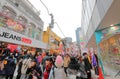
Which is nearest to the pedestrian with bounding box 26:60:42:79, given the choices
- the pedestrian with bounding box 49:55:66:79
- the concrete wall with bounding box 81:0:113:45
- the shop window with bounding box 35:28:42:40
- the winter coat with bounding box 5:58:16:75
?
the pedestrian with bounding box 49:55:66:79

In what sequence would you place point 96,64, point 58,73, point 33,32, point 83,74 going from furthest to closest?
1. point 33,32
2. point 96,64
3. point 83,74
4. point 58,73

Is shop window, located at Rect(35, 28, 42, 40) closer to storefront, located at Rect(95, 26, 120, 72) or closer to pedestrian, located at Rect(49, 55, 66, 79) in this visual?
storefront, located at Rect(95, 26, 120, 72)

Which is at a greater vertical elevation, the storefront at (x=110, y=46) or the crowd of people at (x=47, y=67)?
the storefront at (x=110, y=46)

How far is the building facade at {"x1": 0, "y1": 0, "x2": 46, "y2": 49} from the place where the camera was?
22.0ft

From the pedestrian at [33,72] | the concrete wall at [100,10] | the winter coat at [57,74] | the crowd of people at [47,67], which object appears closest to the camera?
the winter coat at [57,74]

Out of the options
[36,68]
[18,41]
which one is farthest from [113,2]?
[18,41]

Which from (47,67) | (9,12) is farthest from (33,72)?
(9,12)

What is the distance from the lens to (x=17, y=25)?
1034 centimetres

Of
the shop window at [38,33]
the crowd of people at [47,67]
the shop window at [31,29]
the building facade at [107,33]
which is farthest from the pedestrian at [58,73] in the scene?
the shop window at [38,33]

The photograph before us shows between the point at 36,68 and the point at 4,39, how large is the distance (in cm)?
415

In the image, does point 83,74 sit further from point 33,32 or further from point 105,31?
point 33,32

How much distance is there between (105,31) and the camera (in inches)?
220

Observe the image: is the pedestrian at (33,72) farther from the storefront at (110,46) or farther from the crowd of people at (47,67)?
the storefront at (110,46)

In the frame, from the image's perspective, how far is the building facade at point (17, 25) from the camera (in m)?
6.69
